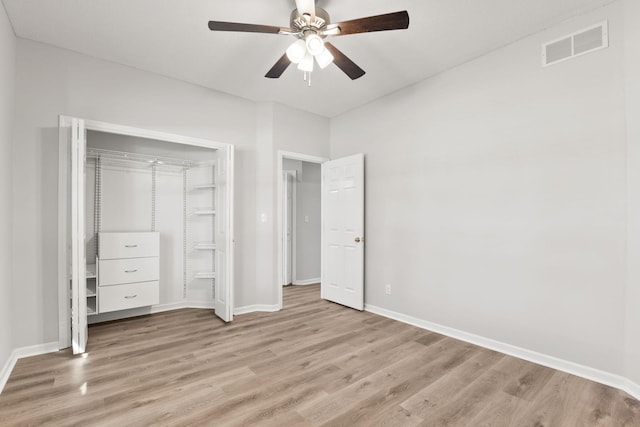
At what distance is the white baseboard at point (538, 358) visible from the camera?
2.23 metres

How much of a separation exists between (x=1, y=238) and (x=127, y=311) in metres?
1.86

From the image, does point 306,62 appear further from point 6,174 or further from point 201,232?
point 201,232

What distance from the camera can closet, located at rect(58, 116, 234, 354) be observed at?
2.88 metres

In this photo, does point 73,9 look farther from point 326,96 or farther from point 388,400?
point 388,400

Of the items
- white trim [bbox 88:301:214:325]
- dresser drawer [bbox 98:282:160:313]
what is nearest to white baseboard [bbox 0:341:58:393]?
dresser drawer [bbox 98:282:160:313]

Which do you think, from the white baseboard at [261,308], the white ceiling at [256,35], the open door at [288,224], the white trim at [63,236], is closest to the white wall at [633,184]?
the white ceiling at [256,35]

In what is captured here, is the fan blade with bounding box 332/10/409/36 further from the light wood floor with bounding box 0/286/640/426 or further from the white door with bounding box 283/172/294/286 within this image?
the white door with bounding box 283/172/294/286

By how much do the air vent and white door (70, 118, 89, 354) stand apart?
13.9ft

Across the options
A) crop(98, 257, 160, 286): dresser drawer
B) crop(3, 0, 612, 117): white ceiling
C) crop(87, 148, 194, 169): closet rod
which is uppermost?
crop(3, 0, 612, 117): white ceiling

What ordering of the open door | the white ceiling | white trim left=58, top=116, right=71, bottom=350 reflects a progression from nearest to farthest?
the white ceiling
white trim left=58, top=116, right=71, bottom=350
the open door

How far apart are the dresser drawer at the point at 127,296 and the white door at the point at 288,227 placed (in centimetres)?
244

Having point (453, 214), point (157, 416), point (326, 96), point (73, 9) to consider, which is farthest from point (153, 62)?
point (453, 214)

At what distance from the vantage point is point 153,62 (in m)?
3.22

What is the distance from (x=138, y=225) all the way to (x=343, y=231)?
9.12 ft
